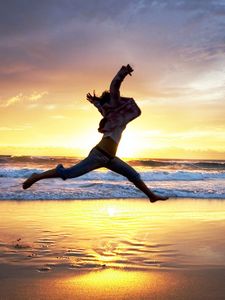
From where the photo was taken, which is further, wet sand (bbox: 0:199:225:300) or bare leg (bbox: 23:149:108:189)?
bare leg (bbox: 23:149:108:189)

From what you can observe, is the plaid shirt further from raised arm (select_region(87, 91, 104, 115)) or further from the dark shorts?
the dark shorts

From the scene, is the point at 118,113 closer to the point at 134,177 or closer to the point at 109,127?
the point at 109,127

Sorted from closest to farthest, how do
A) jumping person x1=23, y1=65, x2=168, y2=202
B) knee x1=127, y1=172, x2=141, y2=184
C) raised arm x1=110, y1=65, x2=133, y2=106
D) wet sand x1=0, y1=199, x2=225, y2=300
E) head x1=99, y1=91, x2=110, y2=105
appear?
wet sand x1=0, y1=199, x2=225, y2=300
raised arm x1=110, y1=65, x2=133, y2=106
jumping person x1=23, y1=65, x2=168, y2=202
head x1=99, y1=91, x2=110, y2=105
knee x1=127, y1=172, x2=141, y2=184

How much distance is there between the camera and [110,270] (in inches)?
251

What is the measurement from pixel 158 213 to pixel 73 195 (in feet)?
16.2

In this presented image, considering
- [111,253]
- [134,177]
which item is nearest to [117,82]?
[134,177]

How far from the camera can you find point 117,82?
19.1ft

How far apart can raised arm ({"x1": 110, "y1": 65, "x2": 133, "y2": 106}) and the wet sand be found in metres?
2.35

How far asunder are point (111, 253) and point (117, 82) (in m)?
3.01

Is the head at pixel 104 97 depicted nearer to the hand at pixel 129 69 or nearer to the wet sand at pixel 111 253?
the hand at pixel 129 69

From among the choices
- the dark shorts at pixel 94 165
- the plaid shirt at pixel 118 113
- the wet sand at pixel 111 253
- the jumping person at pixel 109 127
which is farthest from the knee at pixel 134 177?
the wet sand at pixel 111 253

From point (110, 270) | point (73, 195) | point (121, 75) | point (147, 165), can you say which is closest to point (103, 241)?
point (110, 270)

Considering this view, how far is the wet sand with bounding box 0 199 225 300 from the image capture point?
5594 millimetres

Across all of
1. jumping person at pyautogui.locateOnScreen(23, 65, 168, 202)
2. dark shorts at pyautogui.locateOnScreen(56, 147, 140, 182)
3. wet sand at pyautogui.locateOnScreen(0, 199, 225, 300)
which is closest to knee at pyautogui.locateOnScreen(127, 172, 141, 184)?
dark shorts at pyautogui.locateOnScreen(56, 147, 140, 182)
